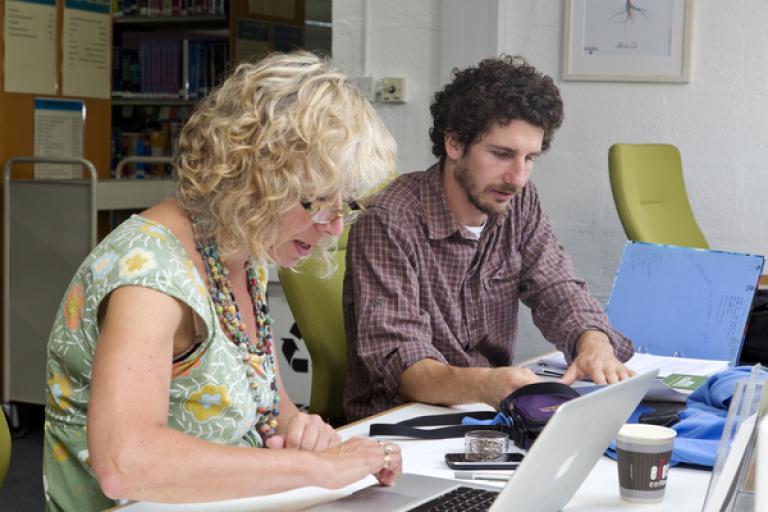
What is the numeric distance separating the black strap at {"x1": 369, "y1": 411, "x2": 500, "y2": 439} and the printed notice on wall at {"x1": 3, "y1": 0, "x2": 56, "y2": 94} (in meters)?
3.25

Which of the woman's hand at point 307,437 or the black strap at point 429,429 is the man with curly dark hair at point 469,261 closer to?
the black strap at point 429,429

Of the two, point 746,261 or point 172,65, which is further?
point 172,65

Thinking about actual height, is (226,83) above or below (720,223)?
above

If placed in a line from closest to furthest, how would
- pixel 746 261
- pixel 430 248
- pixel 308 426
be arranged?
pixel 308 426 → pixel 430 248 → pixel 746 261

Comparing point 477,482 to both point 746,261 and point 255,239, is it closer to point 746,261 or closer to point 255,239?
point 255,239

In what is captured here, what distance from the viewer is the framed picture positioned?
3.96 m

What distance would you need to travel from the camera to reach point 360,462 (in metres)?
1.31

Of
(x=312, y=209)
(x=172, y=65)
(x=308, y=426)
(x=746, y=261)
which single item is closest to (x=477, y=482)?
(x=308, y=426)

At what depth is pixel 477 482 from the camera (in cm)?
143

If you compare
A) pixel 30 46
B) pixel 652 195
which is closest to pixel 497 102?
pixel 652 195

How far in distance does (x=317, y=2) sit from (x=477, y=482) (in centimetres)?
474

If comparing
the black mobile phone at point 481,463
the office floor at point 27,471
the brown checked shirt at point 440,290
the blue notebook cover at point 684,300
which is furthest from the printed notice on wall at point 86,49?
the black mobile phone at point 481,463

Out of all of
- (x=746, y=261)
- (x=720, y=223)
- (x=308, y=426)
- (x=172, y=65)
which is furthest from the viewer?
(x=172, y=65)

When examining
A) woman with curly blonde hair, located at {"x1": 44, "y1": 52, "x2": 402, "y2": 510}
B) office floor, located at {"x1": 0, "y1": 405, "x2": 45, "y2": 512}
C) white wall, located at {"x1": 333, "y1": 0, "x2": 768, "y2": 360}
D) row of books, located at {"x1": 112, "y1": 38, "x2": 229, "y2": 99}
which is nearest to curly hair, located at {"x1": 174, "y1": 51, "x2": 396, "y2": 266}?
woman with curly blonde hair, located at {"x1": 44, "y1": 52, "x2": 402, "y2": 510}
